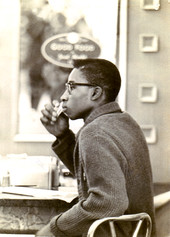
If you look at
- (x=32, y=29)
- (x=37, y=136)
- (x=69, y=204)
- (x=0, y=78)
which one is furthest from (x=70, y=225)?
(x=32, y=29)

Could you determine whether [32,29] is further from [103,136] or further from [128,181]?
[128,181]

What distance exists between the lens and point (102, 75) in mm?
1653

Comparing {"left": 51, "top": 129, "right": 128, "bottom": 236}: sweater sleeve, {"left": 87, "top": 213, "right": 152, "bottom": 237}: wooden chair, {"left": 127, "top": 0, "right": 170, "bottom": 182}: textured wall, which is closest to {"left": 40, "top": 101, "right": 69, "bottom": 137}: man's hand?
{"left": 51, "top": 129, "right": 128, "bottom": 236}: sweater sleeve

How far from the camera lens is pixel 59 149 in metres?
1.76

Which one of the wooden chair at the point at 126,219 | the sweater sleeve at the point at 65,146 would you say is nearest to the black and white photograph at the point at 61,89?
the sweater sleeve at the point at 65,146

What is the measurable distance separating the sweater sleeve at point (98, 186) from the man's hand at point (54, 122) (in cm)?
24

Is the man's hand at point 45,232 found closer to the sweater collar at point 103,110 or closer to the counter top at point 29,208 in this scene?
the counter top at point 29,208

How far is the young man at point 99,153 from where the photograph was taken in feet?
4.70

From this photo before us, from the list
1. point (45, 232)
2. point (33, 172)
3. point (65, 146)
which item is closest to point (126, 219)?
point (45, 232)

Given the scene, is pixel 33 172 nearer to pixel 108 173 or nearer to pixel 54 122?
pixel 54 122

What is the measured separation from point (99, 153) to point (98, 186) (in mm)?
122

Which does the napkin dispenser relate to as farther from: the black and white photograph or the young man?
the young man

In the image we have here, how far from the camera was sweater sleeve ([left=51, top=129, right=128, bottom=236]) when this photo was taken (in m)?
1.41

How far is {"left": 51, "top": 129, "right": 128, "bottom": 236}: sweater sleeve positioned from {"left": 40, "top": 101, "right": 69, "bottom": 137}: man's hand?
24cm
